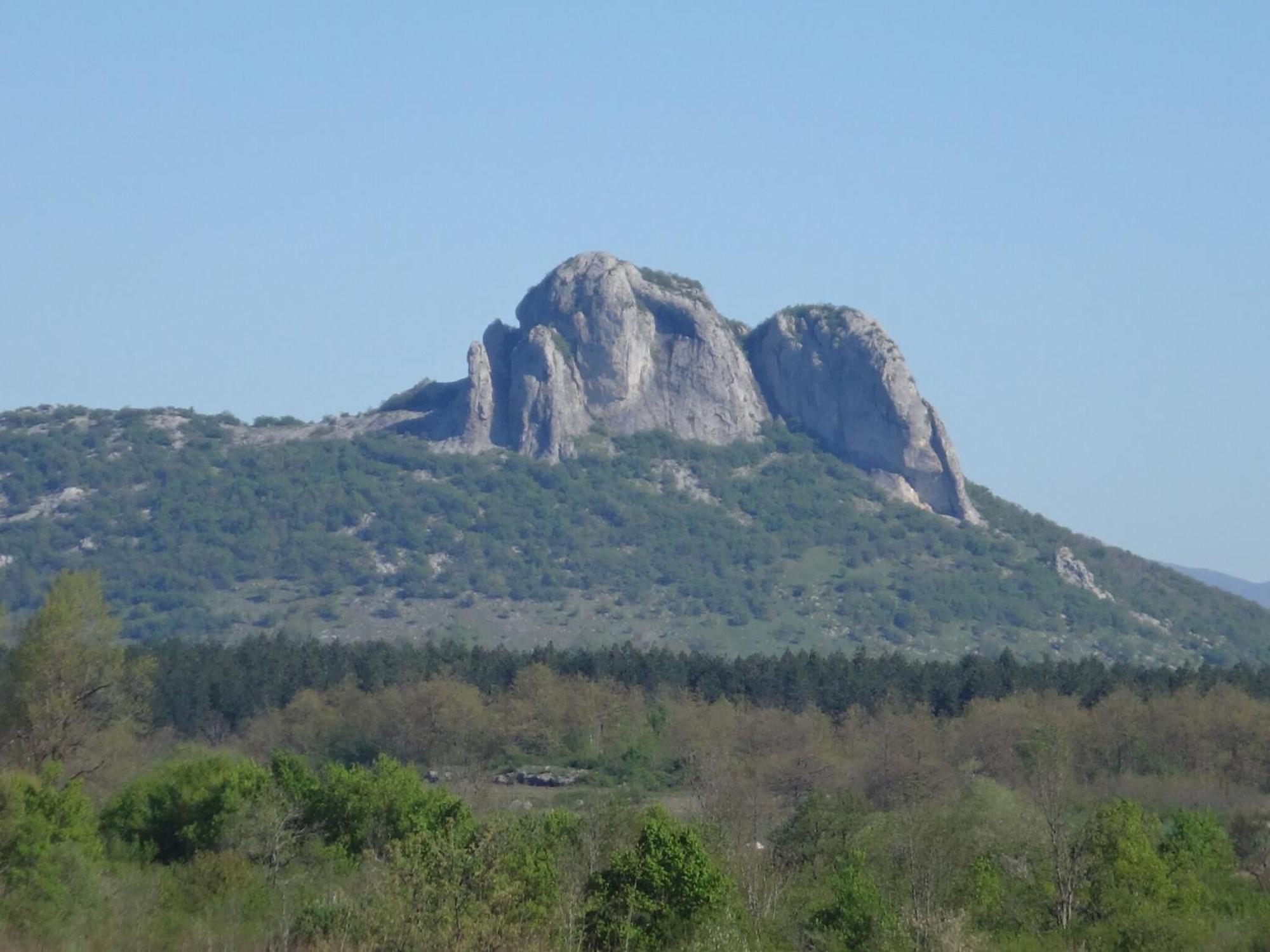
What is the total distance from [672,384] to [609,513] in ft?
60.8

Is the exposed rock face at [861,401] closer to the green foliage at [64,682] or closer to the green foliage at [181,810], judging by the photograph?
the green foliage at [64,682]

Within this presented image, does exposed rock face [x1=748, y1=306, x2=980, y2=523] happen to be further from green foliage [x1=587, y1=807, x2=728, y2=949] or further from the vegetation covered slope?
green foliage [x1=587, y1=807, x2=728, y2=949]

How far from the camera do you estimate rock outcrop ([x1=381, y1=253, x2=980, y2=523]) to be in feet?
592

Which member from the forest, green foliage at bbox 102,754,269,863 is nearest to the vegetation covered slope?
the forest

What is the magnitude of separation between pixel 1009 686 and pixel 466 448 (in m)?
101

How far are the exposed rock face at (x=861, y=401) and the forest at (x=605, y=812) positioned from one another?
93.4 meters

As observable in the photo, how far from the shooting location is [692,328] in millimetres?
187125

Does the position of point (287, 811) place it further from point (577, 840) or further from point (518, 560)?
point (518, 560)

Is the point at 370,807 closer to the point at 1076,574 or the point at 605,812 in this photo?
the point at 605,812

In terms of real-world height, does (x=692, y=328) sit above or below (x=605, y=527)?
above

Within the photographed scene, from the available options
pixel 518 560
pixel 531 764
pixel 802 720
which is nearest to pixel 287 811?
pixel 531 764

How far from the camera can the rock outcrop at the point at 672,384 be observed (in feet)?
592

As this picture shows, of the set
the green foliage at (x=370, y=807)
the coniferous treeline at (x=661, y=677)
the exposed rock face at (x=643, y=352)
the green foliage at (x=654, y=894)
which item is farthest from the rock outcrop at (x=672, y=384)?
the green foliage at (x=654, y=894)

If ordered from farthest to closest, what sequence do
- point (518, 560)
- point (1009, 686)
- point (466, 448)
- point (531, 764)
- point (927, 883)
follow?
point (466, 448), point (518, 560), point (1009, 686), point (531, 764), point (927, 883)
